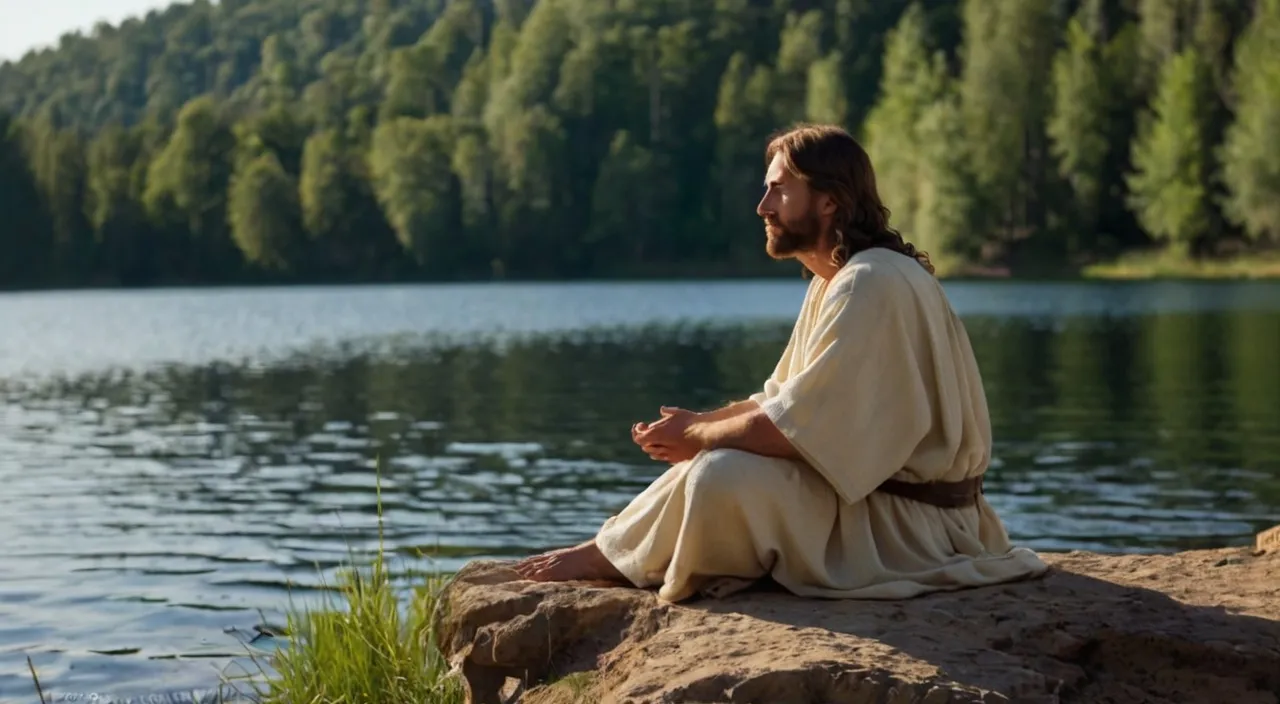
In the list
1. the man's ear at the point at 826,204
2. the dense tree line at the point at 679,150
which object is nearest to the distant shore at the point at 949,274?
the dense tree line at the point at 679,150

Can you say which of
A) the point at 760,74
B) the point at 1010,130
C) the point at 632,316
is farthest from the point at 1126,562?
the point at 760,74

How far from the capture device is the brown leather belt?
505 centimetres

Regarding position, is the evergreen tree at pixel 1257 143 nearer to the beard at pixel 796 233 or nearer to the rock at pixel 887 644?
the rock at pixel 887 644

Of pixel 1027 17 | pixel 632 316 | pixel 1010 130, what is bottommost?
pixel 632 316

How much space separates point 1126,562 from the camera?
580 centimetres

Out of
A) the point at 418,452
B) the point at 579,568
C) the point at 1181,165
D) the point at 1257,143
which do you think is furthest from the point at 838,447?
the point at 1181,165

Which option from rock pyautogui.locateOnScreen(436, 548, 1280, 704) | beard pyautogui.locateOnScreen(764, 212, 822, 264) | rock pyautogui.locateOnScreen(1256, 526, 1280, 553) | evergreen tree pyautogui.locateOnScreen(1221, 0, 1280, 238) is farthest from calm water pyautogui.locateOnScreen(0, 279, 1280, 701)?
evergreen tree pyautogui.locateOnScreen(1221, 0, 1280, 238)

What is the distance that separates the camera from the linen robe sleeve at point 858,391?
4.83 m

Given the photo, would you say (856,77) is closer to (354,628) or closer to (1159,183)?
(1159,183)

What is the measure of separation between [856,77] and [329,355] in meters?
69.6

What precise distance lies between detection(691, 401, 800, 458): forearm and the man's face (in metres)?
0.56

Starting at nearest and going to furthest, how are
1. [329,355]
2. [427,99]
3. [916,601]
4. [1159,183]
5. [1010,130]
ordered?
[916,601], [329,355], [1159,183], [1010,130], [427,99]

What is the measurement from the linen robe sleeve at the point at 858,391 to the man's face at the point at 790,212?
0.98 ft

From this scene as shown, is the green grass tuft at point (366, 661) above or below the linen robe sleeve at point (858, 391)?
below
